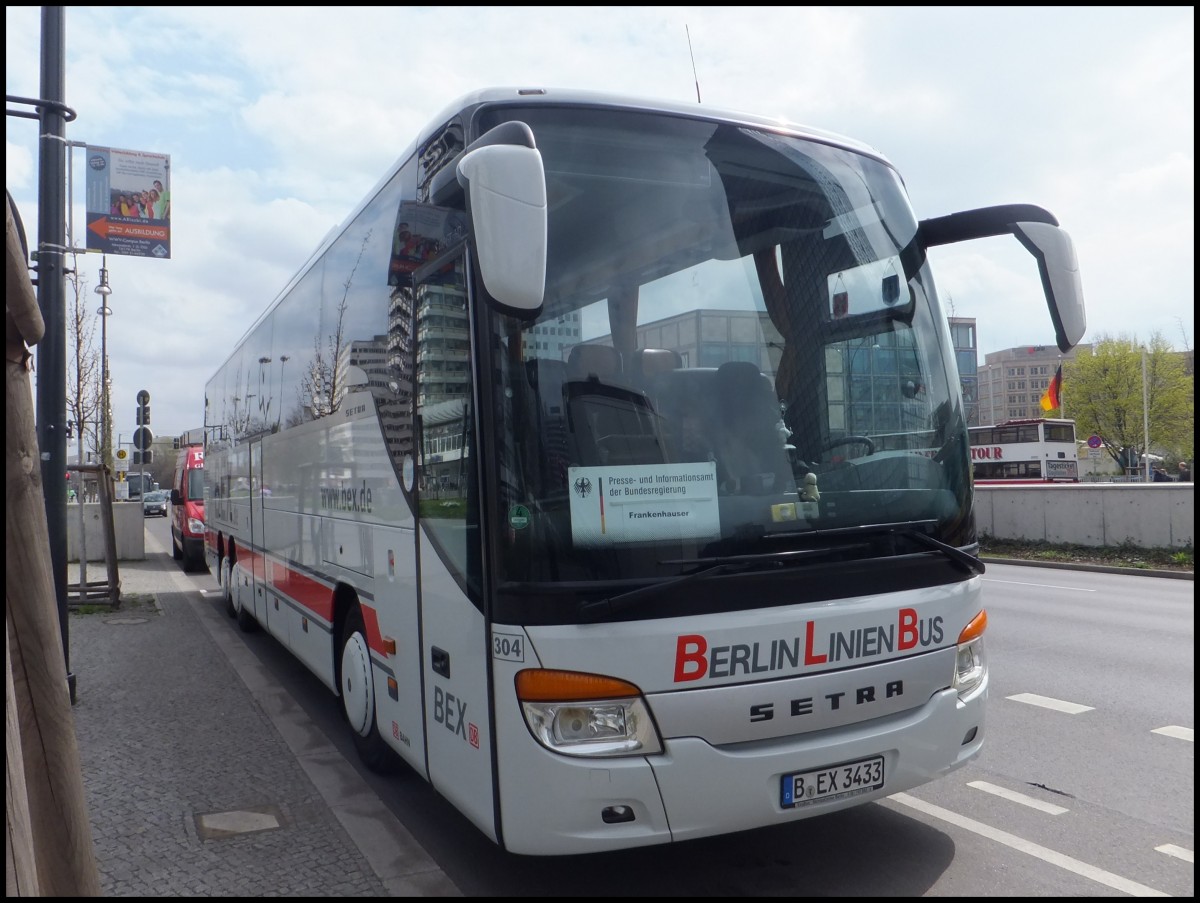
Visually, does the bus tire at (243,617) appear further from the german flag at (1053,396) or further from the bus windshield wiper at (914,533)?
the german flag at (1053,396)

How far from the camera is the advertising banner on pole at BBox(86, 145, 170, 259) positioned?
11.1 metres

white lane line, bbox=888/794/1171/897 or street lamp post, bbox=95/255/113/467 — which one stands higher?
street lamp post, bbox=95/255/113/467

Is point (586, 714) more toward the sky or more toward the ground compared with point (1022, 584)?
more toward the sky

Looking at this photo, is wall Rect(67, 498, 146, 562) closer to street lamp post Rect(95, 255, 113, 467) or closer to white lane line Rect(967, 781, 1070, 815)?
street lamp post Rect(95, 255, 113, 467)

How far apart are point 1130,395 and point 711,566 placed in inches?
2793

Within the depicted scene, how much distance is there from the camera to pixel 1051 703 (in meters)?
7.26

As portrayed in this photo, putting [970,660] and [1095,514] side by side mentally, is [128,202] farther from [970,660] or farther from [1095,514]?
[1095,514]

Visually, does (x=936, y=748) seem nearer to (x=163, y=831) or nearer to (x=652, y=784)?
(x=652, y=784)

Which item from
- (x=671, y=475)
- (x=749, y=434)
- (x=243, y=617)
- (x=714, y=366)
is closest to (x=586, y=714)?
(x=671, y=475)

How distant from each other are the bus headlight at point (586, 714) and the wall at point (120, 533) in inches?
804

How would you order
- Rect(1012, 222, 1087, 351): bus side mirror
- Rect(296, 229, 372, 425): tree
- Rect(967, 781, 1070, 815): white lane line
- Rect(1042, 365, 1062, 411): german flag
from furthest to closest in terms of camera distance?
Rect(1042, 365, 1062, 411): german flag → Rect(296, 229, 372, 425): tree → Rect(967, 781, 1070, 815): white lane line → Rect(1012, 222, 1087, 351): bus side mirror

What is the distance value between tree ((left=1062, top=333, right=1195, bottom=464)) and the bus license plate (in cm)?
6894

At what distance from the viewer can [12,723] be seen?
6.68ft

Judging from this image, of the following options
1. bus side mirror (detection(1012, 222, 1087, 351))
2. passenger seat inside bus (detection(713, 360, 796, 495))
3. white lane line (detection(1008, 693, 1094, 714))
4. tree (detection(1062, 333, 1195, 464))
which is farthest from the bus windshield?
tree (detection(1062, 333, 1195, 464))
